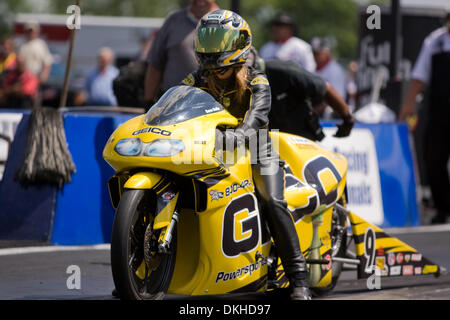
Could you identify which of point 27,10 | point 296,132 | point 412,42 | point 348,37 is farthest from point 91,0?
point 296,132

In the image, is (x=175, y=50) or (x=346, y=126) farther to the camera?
(x=175, y=50)

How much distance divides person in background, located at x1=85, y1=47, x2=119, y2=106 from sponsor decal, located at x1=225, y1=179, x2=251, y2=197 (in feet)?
37.0

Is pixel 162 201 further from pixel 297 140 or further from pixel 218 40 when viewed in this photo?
pixel 297 140

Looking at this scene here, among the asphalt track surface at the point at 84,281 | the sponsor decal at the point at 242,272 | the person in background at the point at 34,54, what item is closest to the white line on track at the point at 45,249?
the asphalt track surface at the point at 84,281

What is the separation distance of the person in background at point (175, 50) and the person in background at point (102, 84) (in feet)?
26.2

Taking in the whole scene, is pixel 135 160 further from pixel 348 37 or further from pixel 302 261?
pixel 348 37

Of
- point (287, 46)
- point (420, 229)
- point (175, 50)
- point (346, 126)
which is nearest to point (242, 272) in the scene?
point (346, 126)

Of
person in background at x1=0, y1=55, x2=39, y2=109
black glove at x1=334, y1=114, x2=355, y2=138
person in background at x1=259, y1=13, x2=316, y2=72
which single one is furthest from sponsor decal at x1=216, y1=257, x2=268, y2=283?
person in background at x1=0, y1=55, x2=39, y2=109

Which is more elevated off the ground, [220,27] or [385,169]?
[220,27]

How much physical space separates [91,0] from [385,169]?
340 ft

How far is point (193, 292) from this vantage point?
587 centimetres

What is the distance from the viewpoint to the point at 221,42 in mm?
6043

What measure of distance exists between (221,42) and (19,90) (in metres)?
12.5

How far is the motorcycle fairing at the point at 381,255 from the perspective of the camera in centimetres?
730
